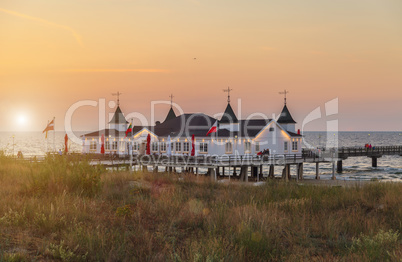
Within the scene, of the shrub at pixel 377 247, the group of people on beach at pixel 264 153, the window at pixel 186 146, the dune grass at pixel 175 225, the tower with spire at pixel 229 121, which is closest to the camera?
the shrub at pixel 377 247

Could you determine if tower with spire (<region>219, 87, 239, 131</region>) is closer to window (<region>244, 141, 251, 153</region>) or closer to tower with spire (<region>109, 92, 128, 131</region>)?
window (<region>244, 141, 251, 153</region>)

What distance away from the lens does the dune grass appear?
8.47m

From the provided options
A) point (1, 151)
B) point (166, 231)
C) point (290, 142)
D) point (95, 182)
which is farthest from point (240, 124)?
point (166, 231)

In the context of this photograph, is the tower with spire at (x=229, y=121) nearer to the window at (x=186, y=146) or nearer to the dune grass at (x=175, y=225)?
the window at (x=186, y=146)

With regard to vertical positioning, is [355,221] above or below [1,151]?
below

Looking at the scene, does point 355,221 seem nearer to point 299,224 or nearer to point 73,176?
point 299,224

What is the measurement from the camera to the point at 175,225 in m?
11.1

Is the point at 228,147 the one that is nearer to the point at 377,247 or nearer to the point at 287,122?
the point at 287,122

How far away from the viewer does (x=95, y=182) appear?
14828 mm

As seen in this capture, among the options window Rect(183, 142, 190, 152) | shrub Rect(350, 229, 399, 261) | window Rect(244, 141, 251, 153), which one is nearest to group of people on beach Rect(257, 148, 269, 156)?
window Rect(244, 141, 251, 153)

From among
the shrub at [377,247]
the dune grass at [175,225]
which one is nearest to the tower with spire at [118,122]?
the dune grass at [175,225]

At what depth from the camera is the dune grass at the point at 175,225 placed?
847cm

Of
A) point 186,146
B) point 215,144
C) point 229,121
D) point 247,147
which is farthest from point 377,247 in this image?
point 229,121

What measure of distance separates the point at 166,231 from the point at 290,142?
4440 centimetres
